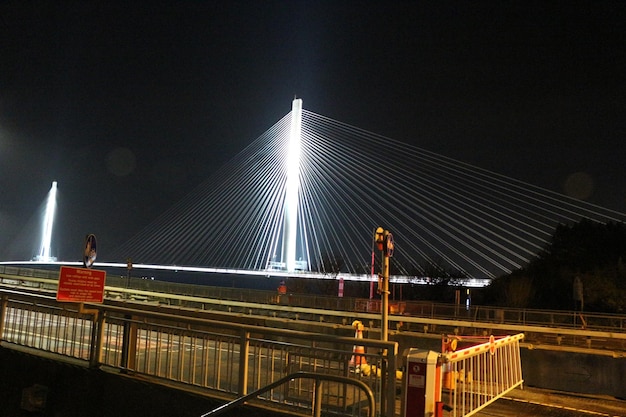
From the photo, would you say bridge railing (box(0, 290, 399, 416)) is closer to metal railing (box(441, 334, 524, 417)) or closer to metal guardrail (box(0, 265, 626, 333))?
metal railing (box(441, 334, 524, 417))

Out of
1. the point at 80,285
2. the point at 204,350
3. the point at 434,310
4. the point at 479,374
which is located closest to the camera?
the point at 204,350

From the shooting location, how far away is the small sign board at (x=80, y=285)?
7.11m

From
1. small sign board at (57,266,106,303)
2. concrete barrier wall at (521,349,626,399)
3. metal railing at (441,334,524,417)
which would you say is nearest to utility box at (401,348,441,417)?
metal railing at (441,334,524,417)

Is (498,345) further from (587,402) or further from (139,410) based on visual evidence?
(139,410)

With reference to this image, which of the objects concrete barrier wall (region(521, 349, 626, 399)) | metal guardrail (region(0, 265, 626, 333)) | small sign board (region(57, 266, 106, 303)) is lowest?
concrete barrier wall (region(521, 349, 626, 399))

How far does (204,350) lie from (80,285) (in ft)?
7.31

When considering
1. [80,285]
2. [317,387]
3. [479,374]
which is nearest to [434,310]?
[479,374]

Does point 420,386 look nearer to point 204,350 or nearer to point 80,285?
point 204,350

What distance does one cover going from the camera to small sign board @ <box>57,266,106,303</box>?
7.11m

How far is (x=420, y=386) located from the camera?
5090mm

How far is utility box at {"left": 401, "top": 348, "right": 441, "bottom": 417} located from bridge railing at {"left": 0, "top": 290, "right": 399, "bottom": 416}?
230mm

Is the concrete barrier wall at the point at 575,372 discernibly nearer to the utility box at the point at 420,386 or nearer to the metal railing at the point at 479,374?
the metal railing at the point at 479,374

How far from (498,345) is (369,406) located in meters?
3.87

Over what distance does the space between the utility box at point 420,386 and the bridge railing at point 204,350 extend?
0.75 ft
